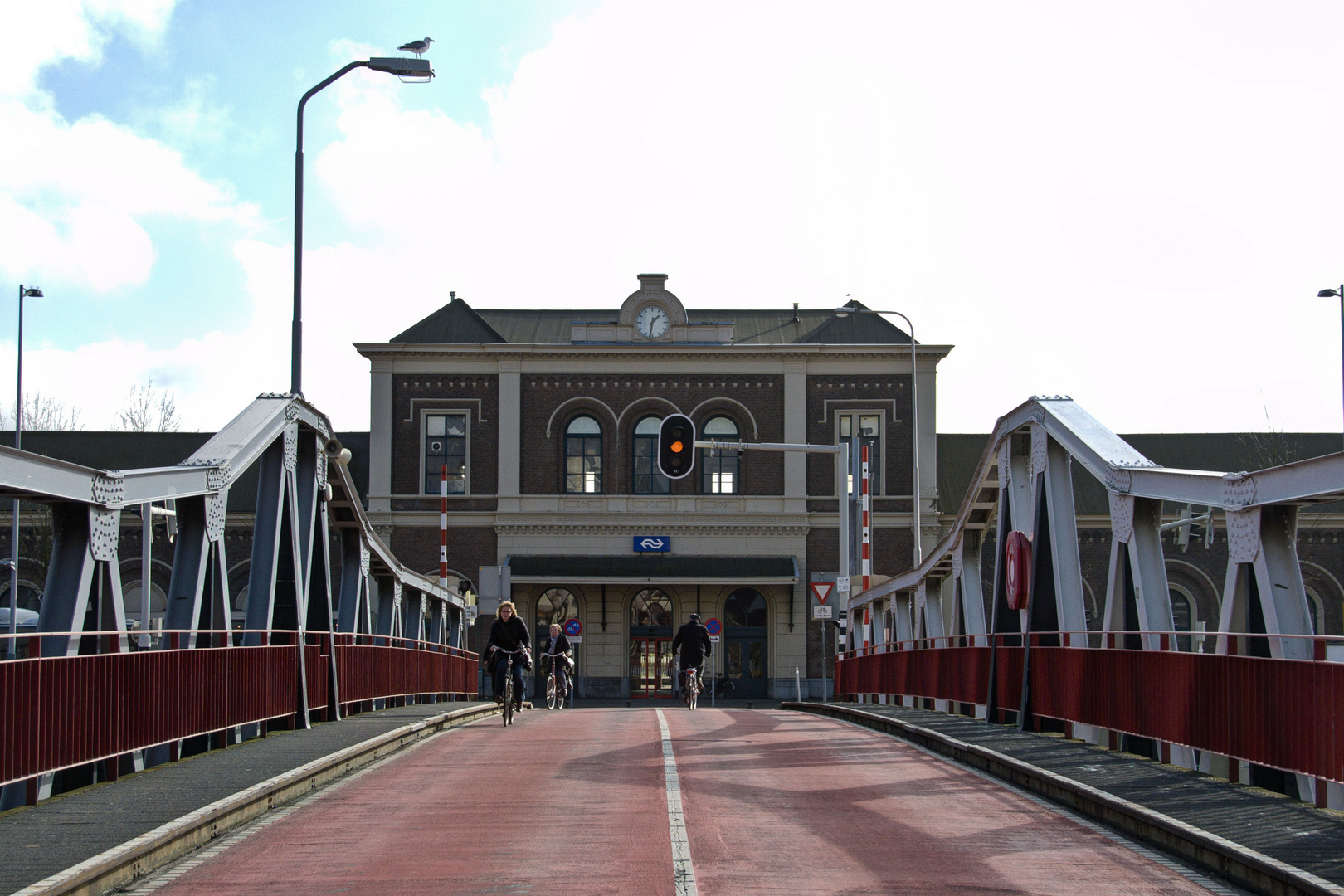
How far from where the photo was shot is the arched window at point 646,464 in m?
48.6

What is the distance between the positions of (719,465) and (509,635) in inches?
1154

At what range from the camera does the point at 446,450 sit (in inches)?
1909

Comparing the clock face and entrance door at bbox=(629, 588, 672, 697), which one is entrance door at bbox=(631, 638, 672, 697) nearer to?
entrance door at bbox=(629, 588, 672, 697)

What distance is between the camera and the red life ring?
605 inches

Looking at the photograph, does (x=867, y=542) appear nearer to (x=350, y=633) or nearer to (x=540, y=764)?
(x=350, y=633)

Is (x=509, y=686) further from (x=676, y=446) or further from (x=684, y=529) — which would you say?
(x=684, y=529)

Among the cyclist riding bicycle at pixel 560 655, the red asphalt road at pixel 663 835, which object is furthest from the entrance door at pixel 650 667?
the red asphalt road at pixel 663 835

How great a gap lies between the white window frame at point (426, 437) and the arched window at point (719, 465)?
7.82 metres

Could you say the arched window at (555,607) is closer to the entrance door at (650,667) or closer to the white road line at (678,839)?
the entrance door at (650,667)

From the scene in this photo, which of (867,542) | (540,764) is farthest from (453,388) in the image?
(540,764)

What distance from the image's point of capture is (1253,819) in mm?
8500

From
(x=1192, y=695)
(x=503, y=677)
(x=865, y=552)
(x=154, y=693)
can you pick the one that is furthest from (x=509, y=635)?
(x=1192, y=695)

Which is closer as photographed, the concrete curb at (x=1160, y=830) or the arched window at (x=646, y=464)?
the concrete curb at (x=1160, y=830)

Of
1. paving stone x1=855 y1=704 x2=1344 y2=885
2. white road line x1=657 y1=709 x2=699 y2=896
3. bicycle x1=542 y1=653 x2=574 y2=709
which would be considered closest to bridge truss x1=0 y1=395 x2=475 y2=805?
white road line x1=657 y1=709 x2=699 y2=896
